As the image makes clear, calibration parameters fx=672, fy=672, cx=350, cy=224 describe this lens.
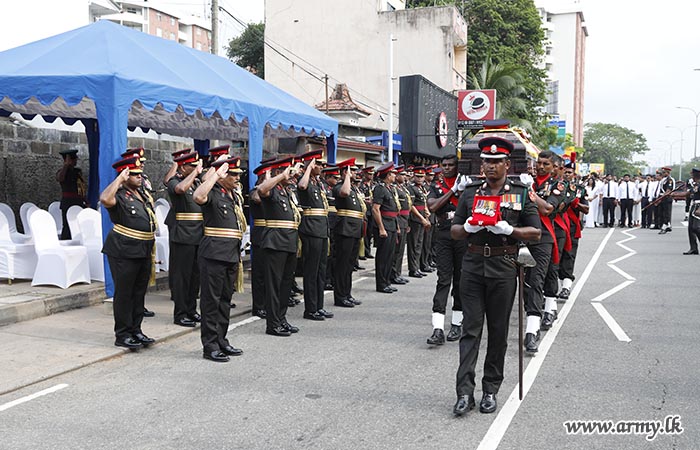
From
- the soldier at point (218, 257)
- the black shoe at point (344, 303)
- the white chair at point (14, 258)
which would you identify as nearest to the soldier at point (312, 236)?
the black shoe at point (344, 303)

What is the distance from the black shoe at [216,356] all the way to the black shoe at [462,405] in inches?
95.2

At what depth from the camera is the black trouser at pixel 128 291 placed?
6711mm

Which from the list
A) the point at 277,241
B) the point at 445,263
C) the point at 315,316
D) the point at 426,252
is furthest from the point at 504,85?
the point at 277,241

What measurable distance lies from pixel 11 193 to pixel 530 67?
34569 mm

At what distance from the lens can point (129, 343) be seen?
677 cm

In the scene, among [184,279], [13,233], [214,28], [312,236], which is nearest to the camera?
[184,279]

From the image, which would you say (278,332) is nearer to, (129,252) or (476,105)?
(129,252)

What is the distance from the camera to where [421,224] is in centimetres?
1226

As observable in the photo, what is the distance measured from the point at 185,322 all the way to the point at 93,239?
264 centimetres

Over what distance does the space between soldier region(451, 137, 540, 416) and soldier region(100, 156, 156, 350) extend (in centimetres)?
335

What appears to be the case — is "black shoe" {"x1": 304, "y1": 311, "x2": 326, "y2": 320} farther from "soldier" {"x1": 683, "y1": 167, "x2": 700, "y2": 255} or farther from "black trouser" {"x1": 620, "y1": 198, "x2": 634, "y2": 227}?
"black trouser" {"x1": 620, "y1": 198, "x2": 634, "y2": 227}

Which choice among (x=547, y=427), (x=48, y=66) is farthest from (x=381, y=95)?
(x=547, y=427)

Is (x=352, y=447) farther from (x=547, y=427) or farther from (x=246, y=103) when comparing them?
(x=246, y=103)

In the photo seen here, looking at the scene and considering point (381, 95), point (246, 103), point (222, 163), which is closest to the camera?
point (222, 163)
